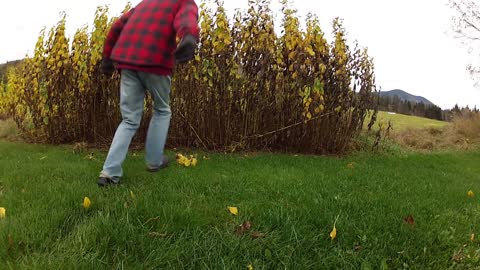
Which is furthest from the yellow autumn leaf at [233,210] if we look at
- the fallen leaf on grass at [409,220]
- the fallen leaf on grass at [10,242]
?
the fallen leaf on grass at [10,242]

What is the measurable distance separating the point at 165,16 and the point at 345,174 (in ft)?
7.86

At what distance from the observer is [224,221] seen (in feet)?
8.83

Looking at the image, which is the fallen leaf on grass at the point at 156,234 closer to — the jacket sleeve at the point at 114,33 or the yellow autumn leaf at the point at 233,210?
the yellow autumn leaf at the point at 233,210

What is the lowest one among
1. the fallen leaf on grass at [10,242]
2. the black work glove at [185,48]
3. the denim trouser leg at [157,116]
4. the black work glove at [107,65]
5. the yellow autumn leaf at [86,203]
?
the fallen leaf on grass at [10,242]

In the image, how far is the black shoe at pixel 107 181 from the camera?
3307mm

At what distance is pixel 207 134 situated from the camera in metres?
5.98

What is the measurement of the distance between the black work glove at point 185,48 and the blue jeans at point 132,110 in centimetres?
50

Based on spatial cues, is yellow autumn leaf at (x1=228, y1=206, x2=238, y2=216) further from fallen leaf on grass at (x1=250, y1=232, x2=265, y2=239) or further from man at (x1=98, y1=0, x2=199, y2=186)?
man at (x1=98, y1=0, x2=199, y2=186)

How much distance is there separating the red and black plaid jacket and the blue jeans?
11 centimetres

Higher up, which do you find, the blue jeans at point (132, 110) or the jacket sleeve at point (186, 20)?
the jacket sleeve at point (186, 20)

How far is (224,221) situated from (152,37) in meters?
1.70

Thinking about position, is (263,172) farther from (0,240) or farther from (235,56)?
(0,240)

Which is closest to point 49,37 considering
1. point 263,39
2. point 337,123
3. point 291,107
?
point 263,39

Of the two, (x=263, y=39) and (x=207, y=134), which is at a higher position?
(x=263, y=39)
